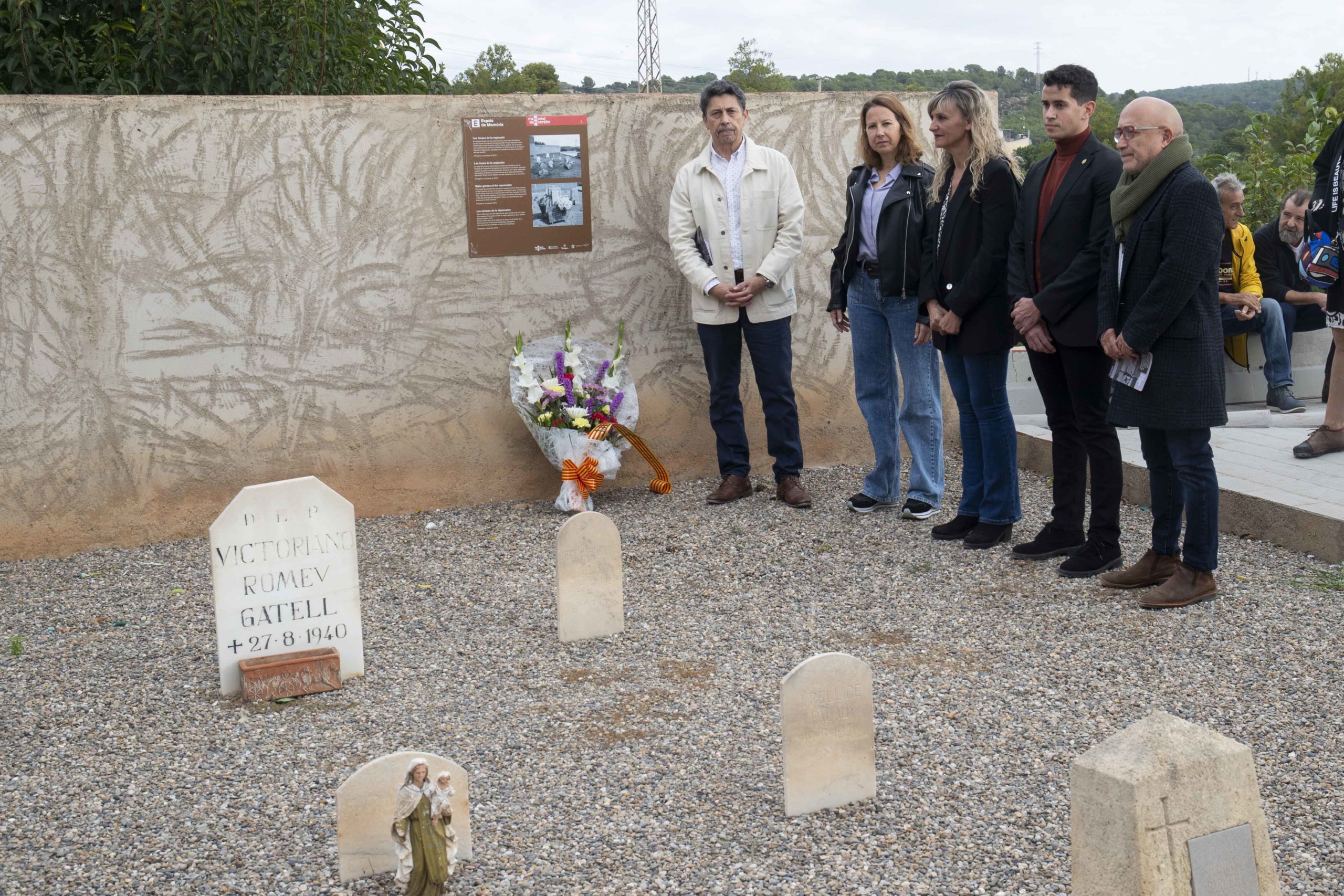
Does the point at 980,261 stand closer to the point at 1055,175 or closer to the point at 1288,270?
the point at 1055,175

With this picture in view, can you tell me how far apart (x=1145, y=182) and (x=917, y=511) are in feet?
6.87

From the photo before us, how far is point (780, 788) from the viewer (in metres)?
3.24

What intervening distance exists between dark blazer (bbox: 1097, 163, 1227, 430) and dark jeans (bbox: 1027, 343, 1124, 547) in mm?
410

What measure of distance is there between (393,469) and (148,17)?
2.82 metres

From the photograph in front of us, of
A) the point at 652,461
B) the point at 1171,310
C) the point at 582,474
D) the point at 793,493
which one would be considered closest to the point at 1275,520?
the point at 1171,310

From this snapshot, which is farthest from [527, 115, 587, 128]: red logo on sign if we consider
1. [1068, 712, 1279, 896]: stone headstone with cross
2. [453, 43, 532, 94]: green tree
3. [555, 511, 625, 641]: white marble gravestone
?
[453, 43, 532, 94]: green tree

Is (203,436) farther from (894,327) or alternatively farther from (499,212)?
(894,327)

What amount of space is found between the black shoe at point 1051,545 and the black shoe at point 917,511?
75 centimetres

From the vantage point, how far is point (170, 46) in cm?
678

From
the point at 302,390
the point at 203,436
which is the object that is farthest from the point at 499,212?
the point at 203,436

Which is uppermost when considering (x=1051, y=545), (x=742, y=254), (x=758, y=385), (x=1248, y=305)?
(x=742, y=254)

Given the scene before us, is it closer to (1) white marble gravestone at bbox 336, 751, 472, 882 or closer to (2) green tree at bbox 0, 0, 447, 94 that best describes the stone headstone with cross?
(1) white marble gravestone at bbox 336, 751, 472, 882

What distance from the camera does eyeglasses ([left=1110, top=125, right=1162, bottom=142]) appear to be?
4301 mm

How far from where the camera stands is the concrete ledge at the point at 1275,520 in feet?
16.5
